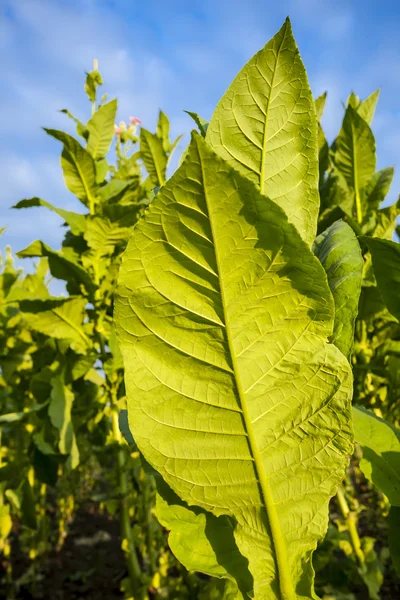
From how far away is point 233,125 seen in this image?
521 mm

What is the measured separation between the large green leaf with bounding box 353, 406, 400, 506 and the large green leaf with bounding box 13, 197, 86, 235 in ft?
6.49

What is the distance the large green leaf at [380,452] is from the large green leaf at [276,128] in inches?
12.8

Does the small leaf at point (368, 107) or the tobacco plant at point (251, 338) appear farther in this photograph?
the small leaf at point (368, 107)

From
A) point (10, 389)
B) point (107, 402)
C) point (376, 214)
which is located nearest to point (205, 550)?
point (107, 402)

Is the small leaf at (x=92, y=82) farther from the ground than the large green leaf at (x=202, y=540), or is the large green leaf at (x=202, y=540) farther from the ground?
the small leaf at (x=92, y=82)

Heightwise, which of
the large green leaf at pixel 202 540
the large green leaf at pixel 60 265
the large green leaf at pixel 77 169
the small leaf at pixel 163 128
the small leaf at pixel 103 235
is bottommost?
the large green leaf at pixel 202 540

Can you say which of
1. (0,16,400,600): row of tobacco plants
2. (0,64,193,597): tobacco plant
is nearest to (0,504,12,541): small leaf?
(0,64,193,597): tobacco plant

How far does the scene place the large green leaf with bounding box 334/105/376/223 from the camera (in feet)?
7.39

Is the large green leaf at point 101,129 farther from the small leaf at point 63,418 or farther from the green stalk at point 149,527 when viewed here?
the green stalk at point 149,527

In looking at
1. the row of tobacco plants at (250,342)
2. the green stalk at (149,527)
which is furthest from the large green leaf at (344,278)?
the green stalk at (149,527)

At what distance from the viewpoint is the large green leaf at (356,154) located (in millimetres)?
2252

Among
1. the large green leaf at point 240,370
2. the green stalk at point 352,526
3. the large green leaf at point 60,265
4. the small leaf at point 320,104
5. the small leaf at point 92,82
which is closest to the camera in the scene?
the large green leaf at point 240,370

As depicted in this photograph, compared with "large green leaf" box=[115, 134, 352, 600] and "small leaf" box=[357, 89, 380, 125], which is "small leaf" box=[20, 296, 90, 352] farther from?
"large green leaf" box=[115, 134, 352, 600]

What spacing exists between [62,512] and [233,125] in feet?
17.0
